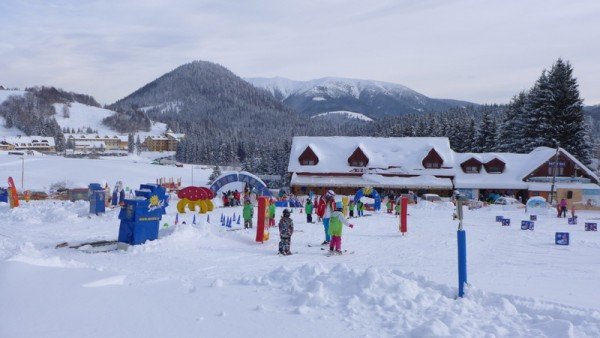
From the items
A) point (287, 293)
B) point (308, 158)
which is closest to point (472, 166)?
point (308, 158)

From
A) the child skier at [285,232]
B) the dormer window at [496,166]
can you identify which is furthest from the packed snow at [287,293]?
the dormer window at [496,166]

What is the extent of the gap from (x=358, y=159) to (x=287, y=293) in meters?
40.5

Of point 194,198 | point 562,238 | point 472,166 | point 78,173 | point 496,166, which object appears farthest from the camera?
point 78,173

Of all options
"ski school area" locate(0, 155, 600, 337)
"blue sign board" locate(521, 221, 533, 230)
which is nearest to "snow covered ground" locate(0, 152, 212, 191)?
"ski school area" locate(0, 155, 600, 337)

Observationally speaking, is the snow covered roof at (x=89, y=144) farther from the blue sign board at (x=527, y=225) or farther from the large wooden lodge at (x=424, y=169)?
the blue sign board at (x=527, y=225)

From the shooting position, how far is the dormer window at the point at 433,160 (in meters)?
46.6

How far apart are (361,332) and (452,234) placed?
1305 cm

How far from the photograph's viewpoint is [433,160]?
46.8 meters

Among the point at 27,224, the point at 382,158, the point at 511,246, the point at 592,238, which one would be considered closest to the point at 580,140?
the point at 382,158

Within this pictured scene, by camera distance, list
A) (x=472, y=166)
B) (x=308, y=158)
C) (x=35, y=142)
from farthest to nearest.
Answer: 1. (x=35, y=142)
2. (x=308, y=158)
3. (x=472, y=166)

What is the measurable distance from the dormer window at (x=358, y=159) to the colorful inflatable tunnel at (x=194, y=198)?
22938 mm

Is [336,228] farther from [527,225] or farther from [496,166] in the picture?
[496,166]

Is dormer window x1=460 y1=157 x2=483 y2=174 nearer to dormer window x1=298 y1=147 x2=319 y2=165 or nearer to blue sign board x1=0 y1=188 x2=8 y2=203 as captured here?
Result: dormer window x1=298 y1=147 x2=319 y2=165

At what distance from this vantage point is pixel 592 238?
17547mm
